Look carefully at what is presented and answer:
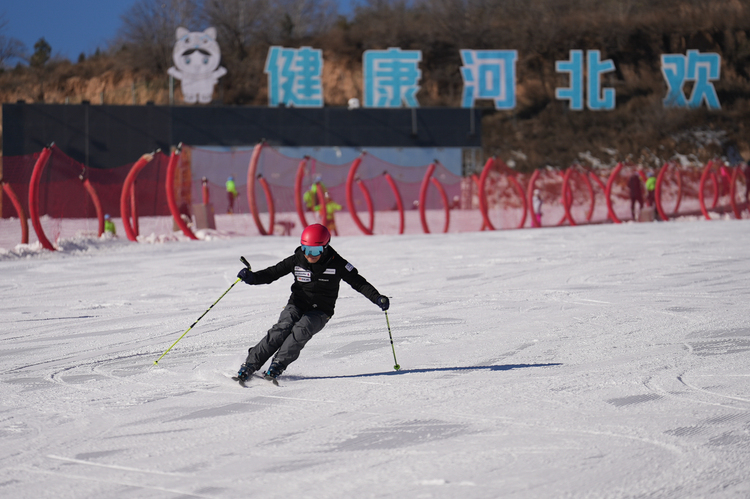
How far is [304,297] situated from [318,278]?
174 millimetres

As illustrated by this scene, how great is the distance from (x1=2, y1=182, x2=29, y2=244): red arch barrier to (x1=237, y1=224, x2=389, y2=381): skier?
32.6 ft

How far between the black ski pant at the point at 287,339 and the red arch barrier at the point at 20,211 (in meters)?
10.1

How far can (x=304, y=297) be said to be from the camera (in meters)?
5.52

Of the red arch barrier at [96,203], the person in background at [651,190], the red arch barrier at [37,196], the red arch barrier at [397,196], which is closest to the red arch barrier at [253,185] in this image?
the red arch barrier at [397,196]

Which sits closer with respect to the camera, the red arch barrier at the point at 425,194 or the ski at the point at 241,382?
the ski at the point at 241,382

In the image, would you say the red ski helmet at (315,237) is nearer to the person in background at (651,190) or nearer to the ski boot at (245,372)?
the ski boot at (245,372)

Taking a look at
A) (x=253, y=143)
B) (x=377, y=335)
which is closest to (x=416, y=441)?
(x=377, y=335)

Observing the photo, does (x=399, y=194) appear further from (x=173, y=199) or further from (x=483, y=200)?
(x=173, y=199)

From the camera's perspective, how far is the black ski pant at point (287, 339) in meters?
5.39

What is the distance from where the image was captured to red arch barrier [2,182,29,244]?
13868 mm

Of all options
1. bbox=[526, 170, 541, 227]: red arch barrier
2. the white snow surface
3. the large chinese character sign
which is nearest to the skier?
the white snow surface

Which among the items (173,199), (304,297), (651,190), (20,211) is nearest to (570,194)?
(651,190)

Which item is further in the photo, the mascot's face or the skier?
the mascot's face

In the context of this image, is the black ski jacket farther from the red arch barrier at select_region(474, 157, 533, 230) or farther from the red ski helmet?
the red arch barrier at select_region(474, 157, 533, 230)
